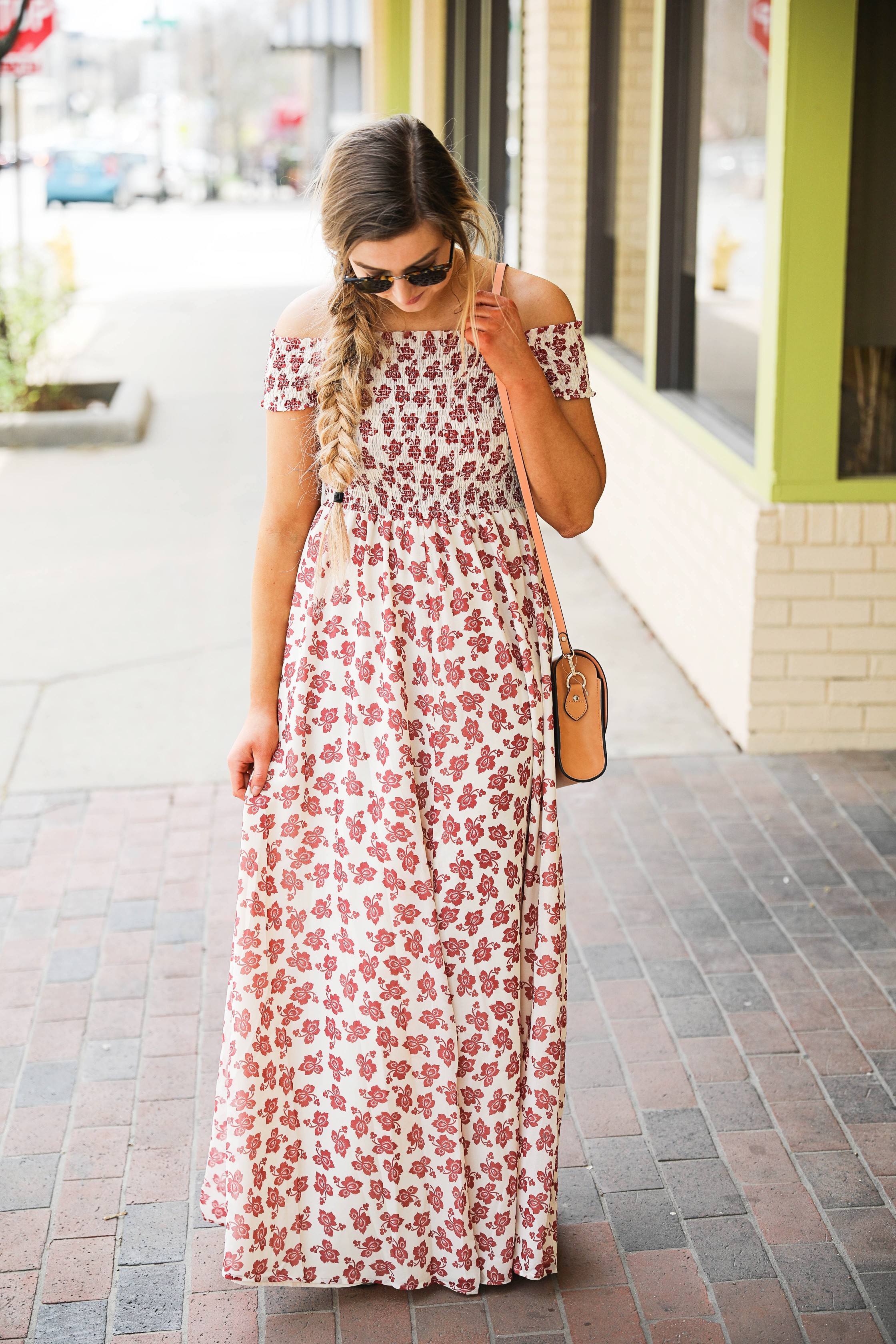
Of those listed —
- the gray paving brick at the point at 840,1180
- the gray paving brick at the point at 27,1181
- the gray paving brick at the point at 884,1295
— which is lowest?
the gray paving brick at the point at 27,1181

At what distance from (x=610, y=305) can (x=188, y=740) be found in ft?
13.2

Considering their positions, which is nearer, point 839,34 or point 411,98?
point 839,34

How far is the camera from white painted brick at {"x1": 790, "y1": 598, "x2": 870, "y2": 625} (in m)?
4.86

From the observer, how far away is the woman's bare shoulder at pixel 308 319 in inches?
89.2

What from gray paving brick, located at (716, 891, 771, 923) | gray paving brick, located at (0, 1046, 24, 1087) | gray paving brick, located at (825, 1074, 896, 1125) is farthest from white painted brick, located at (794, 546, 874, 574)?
gray paving brick, located at (0, 1046, 24, 1087)

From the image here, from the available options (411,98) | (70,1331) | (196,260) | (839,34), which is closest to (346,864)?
(70,1331)

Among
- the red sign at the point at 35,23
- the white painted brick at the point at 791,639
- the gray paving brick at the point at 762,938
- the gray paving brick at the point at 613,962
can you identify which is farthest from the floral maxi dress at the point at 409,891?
the red sign at the point at 35,23

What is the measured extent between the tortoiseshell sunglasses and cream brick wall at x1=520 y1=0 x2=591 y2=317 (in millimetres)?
5636

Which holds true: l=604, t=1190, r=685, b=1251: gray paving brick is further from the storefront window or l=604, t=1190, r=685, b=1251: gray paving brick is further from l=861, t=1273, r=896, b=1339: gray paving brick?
the storefront window

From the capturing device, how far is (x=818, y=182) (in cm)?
450

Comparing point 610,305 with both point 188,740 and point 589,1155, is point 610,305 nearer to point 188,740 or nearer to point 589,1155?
point 188,740

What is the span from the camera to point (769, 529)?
475 cm

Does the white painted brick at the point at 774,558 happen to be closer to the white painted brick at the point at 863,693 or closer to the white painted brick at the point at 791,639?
the white painted brick at the point at 791,639

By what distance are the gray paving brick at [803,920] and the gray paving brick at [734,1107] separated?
2.41 ft
